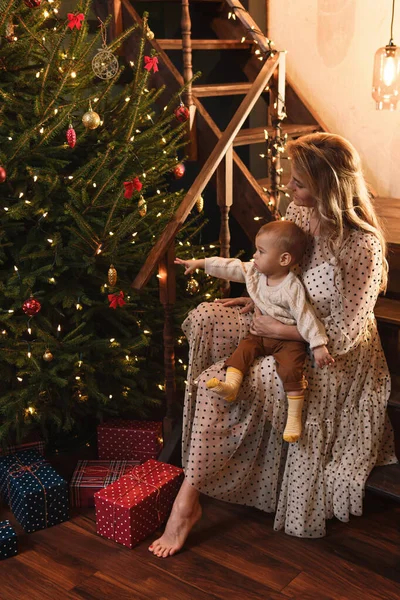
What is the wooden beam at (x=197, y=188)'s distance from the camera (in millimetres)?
2590

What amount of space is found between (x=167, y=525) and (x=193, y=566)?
0.17 meters

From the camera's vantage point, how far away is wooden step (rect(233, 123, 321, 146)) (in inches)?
128

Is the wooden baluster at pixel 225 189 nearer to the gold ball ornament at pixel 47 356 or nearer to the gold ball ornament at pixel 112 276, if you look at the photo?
the gold ball ornament at pixel 112 276

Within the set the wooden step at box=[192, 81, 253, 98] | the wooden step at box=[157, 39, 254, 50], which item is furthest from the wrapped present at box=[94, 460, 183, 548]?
the wooden step at box=[157, 39, 254, 50]

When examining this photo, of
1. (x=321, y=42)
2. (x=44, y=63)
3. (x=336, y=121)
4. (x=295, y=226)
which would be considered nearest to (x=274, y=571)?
(x=295, y=226)

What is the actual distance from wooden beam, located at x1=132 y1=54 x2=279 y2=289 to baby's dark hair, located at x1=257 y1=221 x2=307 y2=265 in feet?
1.29

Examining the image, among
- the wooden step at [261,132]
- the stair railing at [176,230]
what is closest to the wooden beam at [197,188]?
the stair railing at [176,230]

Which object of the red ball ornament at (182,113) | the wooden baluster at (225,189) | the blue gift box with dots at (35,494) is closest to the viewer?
the blue gift box with dots at (35,494)

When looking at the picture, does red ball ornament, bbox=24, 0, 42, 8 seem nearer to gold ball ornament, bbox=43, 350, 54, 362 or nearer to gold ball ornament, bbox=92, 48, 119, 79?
gold ball ornament, bbox=92, 48, 119, 79

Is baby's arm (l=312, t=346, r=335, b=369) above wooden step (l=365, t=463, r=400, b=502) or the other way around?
above

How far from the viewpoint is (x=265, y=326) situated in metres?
2.42

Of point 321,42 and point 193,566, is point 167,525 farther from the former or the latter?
point 321,42

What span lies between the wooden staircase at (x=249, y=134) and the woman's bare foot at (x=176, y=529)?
1.47 feet

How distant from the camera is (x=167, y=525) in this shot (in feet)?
7.86
